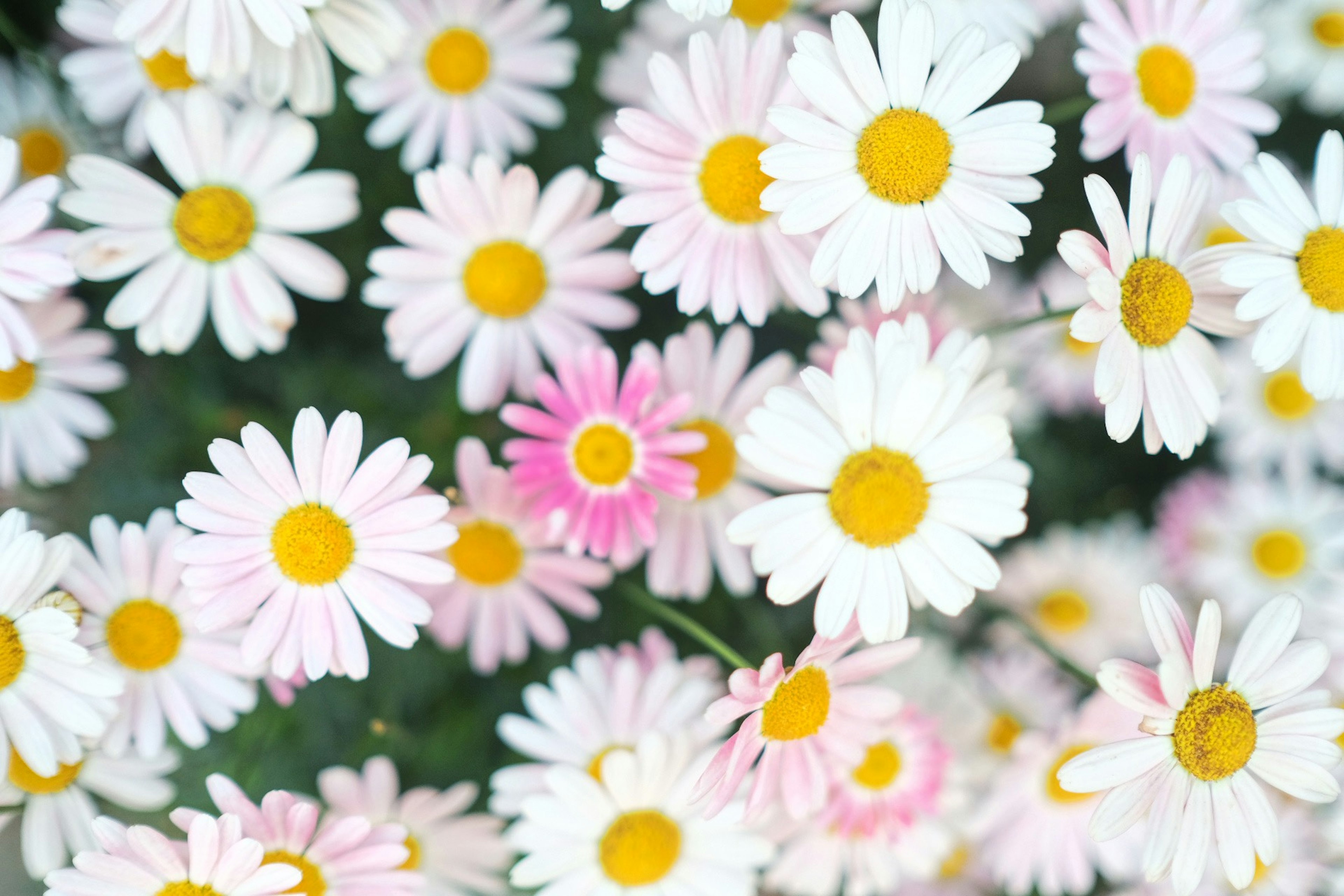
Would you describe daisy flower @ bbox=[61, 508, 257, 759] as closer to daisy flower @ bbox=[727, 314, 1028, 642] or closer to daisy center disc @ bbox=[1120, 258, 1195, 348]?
daisy flower @ bbox=[727, 314, 1028, 642]

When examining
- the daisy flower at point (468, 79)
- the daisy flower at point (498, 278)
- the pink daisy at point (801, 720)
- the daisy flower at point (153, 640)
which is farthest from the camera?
the daisy flower at point (468, 79)

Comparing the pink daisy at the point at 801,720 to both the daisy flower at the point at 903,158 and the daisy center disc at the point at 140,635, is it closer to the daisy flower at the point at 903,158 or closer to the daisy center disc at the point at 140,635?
the daisy flower at the point at 903,158

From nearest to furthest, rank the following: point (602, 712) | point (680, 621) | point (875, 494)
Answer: point (875, 494) < point (680, 621) < point (602, 712)

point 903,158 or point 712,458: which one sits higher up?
point 903,158

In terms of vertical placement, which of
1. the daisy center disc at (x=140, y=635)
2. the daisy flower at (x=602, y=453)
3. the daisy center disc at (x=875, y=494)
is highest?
the daisy flower at (x=602, y=453)

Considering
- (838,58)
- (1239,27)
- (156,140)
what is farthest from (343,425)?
(1239,27)

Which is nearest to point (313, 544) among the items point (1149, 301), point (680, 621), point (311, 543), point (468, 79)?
point (311, 543)

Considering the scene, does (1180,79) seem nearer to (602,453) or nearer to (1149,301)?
(1149,301)

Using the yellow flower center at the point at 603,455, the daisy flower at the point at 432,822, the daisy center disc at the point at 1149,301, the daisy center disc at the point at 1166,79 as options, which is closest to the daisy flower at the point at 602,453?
the yellow flower center at the point at 603,455
